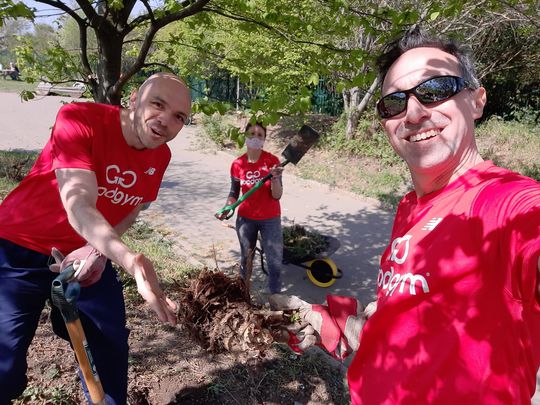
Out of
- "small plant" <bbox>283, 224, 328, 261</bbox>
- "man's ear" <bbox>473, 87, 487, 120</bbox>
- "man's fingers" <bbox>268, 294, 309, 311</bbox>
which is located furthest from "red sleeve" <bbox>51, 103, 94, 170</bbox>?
"small plant" <bbox>283, 224, 328, 261</bbox>

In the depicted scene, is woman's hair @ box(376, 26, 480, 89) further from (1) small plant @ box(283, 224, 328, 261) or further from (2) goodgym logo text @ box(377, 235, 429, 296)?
(1) small plant @ box(283, 224, 328, 261)

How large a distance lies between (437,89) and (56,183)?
1.73m

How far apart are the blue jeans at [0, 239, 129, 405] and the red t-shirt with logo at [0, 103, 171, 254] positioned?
10 cm

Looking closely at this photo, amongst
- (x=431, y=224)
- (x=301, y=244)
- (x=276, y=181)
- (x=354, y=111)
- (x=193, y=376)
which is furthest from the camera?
(x=354, y=111)

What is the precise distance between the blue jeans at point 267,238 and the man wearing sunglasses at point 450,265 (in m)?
2.37

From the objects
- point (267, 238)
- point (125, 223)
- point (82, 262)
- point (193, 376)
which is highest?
point (82, 262)

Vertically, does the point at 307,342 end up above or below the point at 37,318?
above

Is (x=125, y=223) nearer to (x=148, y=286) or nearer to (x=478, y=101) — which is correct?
(x=148, y=286)

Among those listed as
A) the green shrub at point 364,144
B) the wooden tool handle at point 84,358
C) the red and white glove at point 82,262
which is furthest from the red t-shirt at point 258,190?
the green shrub at point 364,144

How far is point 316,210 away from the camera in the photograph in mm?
7402

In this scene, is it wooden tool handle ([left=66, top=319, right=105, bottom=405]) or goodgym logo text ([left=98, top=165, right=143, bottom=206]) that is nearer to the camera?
wooden tool handle ([left=66, top=319, right=105, bottom=405])

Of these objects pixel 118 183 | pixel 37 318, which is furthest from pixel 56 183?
pixel 37 318

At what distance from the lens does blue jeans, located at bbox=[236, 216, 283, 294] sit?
3.86 meters

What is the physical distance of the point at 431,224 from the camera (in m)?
1.27
